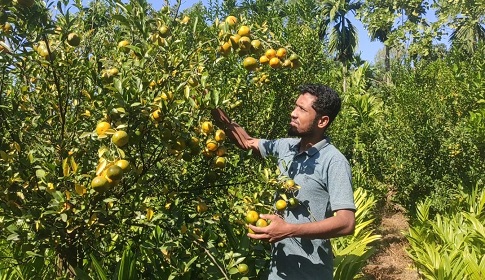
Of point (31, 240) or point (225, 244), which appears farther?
point (225, 244)

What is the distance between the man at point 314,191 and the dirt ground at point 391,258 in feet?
13.0

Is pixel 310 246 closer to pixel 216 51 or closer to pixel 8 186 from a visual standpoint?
pixel 216 51

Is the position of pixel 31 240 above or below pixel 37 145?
below

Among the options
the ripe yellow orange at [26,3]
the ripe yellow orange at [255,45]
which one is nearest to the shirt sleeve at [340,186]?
the ripe yellow orange at [255,45]

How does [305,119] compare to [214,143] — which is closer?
[214,143]

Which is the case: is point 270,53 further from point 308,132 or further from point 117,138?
point 117,138

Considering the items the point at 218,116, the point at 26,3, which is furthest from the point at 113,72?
the point at 218,116

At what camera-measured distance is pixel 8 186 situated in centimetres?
163

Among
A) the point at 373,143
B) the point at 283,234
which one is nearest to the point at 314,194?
the point at 283,234

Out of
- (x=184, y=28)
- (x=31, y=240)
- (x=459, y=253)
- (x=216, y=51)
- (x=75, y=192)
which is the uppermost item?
(x=184, y=28)

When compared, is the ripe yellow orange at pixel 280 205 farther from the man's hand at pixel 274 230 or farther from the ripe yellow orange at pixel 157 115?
the ripe yellow orange at pixel 157 115

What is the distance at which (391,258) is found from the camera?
6.84 m

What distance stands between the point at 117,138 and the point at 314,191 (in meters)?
0.98

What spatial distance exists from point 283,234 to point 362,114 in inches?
287
